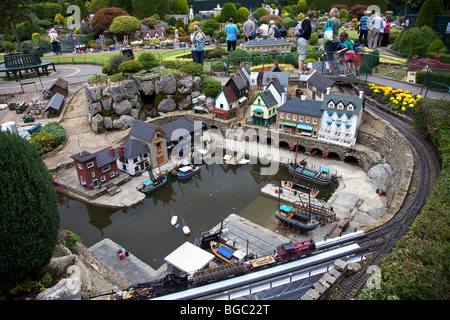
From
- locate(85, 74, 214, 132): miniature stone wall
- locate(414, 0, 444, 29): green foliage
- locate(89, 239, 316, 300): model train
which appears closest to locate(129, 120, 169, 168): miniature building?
locate(85, 74, 214, 132): miniature stone wall

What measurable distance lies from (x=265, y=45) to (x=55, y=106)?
35561 millimetres

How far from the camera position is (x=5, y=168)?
1286cm

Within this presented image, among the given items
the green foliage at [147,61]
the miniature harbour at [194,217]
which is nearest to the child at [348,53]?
the miniature harbour at [194,217]

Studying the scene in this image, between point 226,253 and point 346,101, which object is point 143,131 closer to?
point 226,253

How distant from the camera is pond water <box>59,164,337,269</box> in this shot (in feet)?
80.3

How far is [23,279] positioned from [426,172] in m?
27.7

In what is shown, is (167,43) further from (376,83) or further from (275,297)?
(275,297)

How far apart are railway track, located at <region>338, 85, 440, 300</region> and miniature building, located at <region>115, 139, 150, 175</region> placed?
881 inches

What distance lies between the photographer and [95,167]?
29.6 m

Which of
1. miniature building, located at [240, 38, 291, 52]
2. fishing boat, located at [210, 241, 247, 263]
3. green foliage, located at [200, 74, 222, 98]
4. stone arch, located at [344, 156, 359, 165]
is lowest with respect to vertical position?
fishing boat, located at [210, 241, 247, 263]

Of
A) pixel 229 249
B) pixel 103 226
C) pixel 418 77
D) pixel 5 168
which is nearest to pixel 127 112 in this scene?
pixel 103 226

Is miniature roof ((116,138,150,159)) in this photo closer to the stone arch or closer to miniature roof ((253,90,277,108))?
miniature roof ((253,90,277,108))

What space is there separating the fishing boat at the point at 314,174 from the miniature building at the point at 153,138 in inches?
558

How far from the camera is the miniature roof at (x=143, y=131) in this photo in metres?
32.7
